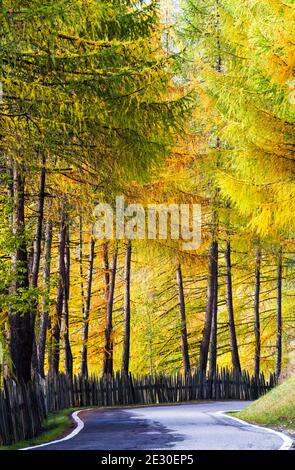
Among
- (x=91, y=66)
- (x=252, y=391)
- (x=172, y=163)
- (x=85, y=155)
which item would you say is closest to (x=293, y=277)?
(x=252, y=391)

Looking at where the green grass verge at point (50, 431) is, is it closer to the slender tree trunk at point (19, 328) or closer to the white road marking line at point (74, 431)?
the white road marking line at point (74, 431)

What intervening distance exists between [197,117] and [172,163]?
5.80 ft

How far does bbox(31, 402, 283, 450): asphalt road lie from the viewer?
10566 millimetres

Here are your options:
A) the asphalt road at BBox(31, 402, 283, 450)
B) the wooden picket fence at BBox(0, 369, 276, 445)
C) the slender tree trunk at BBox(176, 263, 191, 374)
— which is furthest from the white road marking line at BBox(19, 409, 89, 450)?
the slender tree trunk at BBox(176, 263, 191, 374)

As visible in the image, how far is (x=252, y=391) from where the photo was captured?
1023 inches

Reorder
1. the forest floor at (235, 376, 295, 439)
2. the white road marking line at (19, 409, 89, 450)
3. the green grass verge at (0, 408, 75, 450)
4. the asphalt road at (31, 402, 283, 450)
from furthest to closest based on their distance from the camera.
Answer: the forest floor at (235, 376, 295, 439), the green grass verge at (0, 408, 75, 450), the white road marking line at (19, 409, 89, 450), the asphalt road at (31, 402, 283, 450)

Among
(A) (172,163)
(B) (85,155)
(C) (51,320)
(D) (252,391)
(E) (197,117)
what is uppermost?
(E) (197,117)

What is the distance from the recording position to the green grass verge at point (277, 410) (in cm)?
1421

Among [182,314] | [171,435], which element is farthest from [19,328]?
[182,314]

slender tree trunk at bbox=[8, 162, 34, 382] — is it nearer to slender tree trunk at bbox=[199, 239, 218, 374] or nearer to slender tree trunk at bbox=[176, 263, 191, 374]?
slender tree trunk at bbox=[199, 239, 218, 374]

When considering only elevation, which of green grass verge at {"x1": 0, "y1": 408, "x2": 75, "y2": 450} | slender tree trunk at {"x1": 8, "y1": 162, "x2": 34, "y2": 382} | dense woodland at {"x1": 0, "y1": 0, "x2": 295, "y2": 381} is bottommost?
green grass verge at {"x1": 0, "y1": 408, "x2": 75, "y2": 450}

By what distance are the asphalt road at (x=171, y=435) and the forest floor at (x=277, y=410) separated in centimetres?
57
